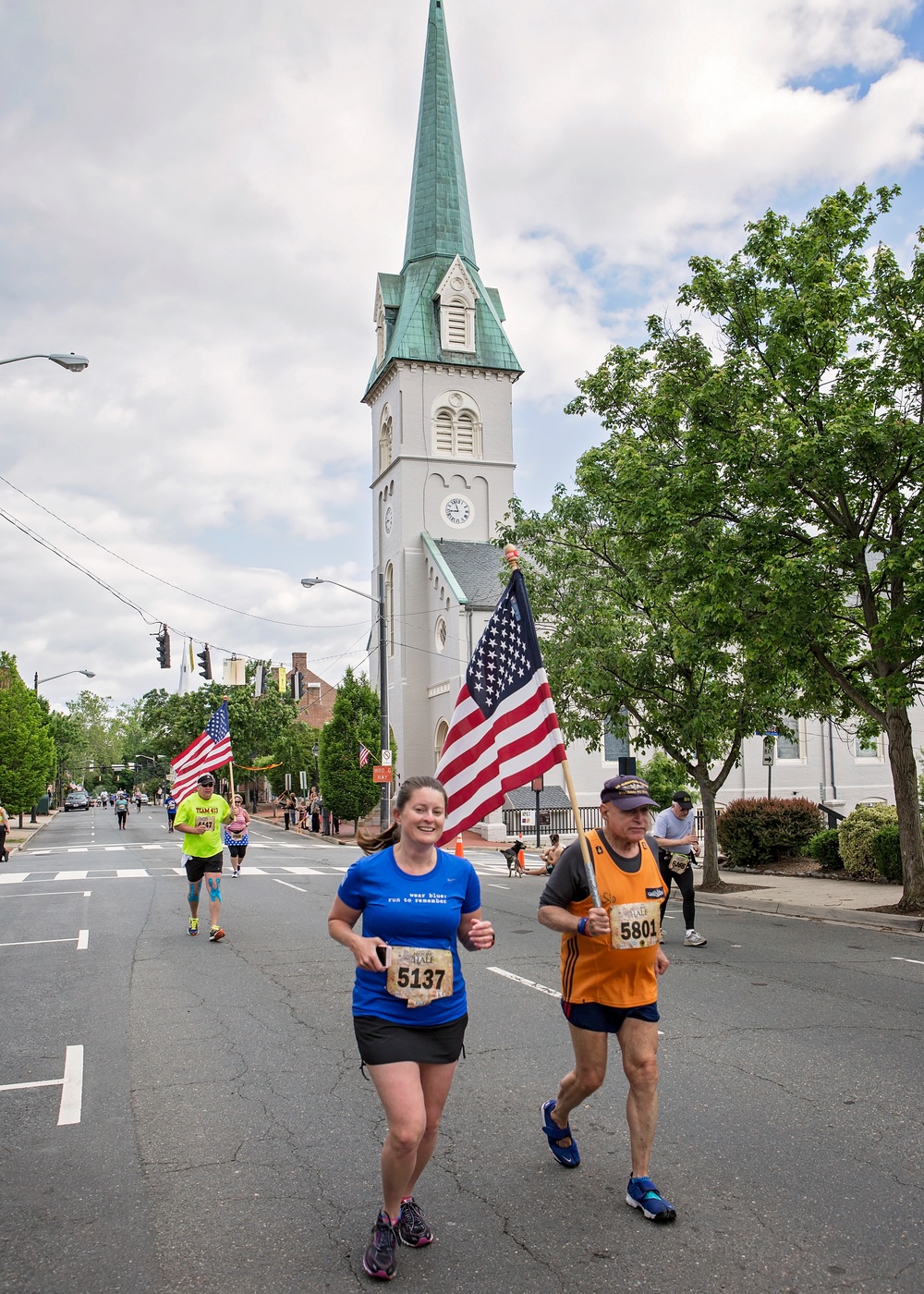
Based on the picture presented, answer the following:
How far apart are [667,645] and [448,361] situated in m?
34.4

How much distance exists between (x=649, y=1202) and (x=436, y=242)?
5342 cm

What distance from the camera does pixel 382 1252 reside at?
3.89m

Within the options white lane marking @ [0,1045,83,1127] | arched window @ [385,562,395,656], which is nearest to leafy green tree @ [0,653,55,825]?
arched window @ [385,562,395,656]

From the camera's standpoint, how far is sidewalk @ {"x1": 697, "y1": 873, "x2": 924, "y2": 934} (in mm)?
14242

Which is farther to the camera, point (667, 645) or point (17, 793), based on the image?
point (17, 793)

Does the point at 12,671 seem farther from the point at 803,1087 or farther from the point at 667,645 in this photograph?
the point at 803,1087

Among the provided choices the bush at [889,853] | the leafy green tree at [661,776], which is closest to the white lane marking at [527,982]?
the bush at [889,853]

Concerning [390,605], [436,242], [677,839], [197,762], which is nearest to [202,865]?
[677,839]

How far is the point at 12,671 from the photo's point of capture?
48562mm

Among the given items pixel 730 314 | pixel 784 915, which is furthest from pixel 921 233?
pixel 784 915

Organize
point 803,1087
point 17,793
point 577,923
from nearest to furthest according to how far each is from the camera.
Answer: point 577,923, point 803,1087, point 17,793

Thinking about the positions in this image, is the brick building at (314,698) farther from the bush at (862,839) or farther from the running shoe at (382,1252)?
the running shoe at (382,1252)

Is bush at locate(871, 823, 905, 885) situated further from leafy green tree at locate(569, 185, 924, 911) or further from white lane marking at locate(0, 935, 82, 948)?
white lane marking at locate(0, 935, 82, 948)

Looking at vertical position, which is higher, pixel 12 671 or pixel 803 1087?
pixel 12 671
